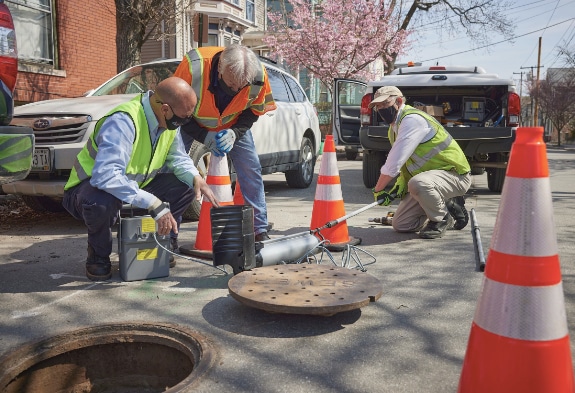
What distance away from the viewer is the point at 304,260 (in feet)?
13.6

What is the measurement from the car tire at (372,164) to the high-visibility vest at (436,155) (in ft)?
9.64

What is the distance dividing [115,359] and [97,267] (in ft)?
3.38

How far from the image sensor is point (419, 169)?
17.1 feet

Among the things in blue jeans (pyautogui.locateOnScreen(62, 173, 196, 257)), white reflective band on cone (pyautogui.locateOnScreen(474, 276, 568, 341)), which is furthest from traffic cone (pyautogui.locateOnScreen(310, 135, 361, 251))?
white reflective band on cone (pyautogui.locateOnScreen(474, 276, 568, 341))

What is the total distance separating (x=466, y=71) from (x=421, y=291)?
5658 mm

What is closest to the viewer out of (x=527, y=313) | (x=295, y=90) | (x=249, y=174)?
(x=527, y=313)

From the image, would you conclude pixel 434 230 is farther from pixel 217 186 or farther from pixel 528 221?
pixel 528 221

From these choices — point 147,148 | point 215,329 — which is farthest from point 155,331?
point 147,148

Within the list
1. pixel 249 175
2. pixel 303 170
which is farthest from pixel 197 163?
pixel 303 170

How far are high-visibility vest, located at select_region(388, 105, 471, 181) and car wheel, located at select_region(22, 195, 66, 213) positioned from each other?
3651 millimetres

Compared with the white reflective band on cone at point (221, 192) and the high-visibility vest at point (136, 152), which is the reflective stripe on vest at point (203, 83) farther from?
the white reflective band on cone at point (221, 192)

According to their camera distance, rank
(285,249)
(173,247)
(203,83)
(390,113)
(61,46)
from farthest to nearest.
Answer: (61,46), (390,113), (173,247), (203,83), (285,249)

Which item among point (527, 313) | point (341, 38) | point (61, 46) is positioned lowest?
point (527, 313)

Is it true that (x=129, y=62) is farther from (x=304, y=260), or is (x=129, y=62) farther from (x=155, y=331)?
(x=155, y=331)
